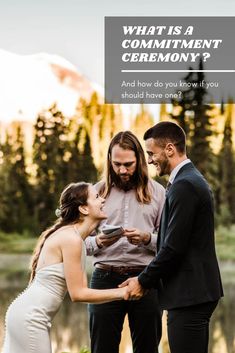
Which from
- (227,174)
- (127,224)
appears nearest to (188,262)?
(127,224)

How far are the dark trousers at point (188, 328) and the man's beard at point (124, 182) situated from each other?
2.21 ft

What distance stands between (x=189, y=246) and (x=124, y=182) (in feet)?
1.99

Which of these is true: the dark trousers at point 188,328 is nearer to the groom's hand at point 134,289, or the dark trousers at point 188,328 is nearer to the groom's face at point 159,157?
the groom's hand at point 134,289

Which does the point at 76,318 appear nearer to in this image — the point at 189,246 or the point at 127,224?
the point at 127,224

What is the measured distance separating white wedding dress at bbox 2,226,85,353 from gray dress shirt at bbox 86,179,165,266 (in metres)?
0.37

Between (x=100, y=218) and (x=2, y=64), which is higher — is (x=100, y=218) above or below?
below

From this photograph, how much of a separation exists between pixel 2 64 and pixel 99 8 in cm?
87

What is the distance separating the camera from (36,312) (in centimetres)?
273

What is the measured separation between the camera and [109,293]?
2857mm

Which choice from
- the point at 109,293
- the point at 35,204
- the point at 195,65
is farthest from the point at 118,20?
the point at 109,293

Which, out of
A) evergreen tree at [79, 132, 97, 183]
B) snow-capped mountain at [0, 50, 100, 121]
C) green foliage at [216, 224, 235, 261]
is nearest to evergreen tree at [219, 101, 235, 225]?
green foliage at [216, 224, 235, 261]

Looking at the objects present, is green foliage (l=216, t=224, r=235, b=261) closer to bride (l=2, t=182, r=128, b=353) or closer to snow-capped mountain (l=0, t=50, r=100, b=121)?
snow-capped mountain (l=0, t=50, r=100, b=121)

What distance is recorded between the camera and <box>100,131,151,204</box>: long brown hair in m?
3.15

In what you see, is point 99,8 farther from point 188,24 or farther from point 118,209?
point 118,209
